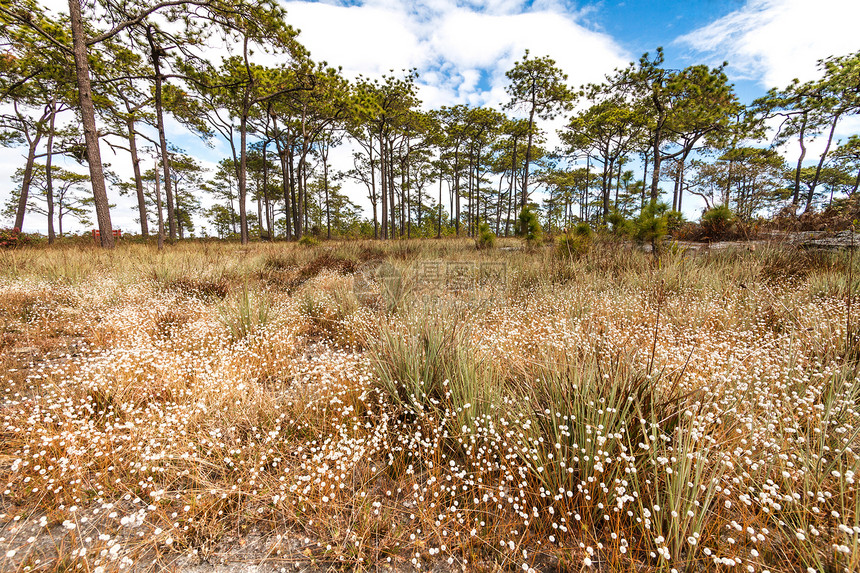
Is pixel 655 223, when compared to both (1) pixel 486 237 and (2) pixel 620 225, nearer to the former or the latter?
(2) pixel 620 225

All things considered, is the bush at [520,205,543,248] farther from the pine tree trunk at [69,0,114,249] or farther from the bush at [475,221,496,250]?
the pine tree trunk at [69,0,114,249]

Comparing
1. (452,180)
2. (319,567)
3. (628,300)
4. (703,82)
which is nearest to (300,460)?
(319,567)

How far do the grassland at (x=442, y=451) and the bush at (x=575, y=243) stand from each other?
4.26m

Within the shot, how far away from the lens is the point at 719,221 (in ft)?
33.3

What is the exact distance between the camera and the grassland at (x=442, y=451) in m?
1.29

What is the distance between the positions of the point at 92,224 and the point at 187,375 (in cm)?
5474

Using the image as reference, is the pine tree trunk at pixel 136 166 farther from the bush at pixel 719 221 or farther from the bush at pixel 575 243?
the bush at pixel 719 221

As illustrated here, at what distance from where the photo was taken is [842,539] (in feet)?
3.58

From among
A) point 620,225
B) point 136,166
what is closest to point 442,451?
point 620,225

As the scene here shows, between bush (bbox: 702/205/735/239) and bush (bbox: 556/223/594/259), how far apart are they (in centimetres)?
580

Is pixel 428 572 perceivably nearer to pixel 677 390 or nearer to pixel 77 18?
pixel 677 390

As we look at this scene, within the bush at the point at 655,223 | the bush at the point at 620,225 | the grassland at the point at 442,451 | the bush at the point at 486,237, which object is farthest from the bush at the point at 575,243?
the grassland at the point at 442,451

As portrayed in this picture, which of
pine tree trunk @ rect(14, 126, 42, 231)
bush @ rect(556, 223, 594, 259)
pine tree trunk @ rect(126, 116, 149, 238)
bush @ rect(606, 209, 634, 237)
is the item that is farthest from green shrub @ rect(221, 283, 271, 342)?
pine tree trunk @ rect(14, 126, 42, 231)

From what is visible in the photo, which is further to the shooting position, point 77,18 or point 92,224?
point 92,224
